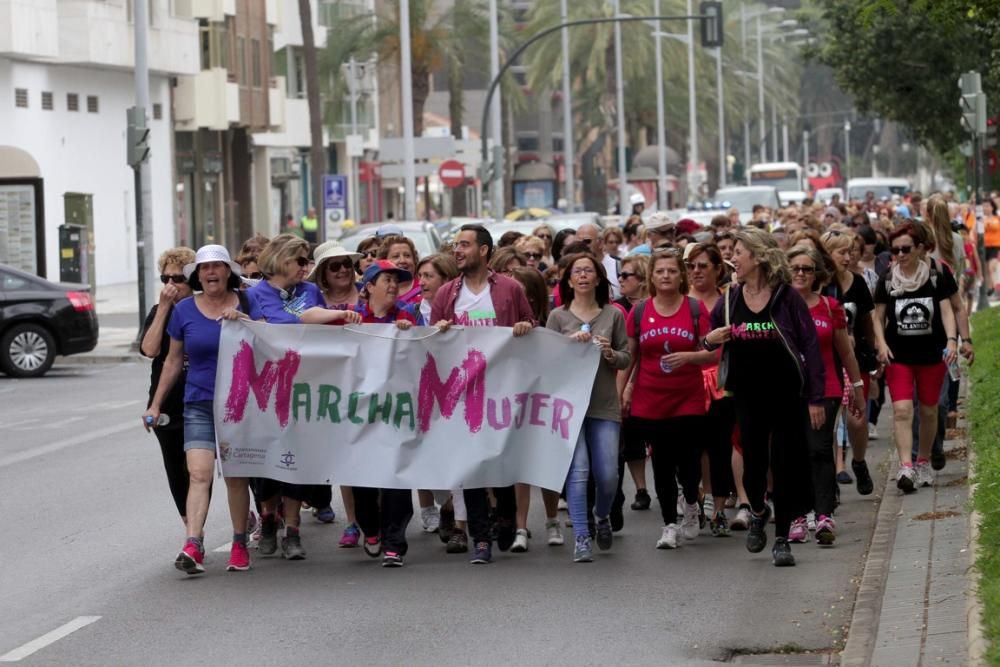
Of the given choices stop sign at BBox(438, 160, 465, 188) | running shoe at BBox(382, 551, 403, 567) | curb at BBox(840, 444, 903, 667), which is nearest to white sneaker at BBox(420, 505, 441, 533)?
running shoe at BBox(382, 551, 403, 567)

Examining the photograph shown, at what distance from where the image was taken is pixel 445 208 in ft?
293

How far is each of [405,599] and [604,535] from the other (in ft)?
5.32

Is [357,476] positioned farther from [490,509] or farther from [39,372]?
[39,372]

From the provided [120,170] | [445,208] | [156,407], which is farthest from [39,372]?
[445,208]

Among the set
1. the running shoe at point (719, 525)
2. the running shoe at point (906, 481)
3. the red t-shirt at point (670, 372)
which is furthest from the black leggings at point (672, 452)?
the running shoe at point (906, 481)

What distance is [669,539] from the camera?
433 inches

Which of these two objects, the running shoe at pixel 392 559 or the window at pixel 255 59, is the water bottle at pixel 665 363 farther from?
the window at pixel 255 59

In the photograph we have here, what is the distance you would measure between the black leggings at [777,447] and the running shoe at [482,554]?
1428 mm

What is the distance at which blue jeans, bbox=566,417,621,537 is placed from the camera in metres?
10.6

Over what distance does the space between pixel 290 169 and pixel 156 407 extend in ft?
183

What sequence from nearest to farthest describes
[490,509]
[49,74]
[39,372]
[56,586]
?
[56,586] → [490,509] → [39,372] → [49,74]

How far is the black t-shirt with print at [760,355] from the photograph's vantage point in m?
10.4

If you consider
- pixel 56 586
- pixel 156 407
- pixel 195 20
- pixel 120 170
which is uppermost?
pixel 195 20

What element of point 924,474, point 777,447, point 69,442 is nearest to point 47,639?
point 777,447
